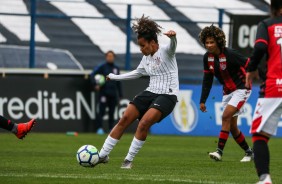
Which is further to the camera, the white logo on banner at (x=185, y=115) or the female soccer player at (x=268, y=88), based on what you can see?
the white logo on banner at (x=185, y=115)

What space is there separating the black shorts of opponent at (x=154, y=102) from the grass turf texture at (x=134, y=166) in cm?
85

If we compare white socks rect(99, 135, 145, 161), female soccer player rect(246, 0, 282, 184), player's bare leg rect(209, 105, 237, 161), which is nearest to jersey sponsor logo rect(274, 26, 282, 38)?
female soccer player rect(246, 0, 282, 184)

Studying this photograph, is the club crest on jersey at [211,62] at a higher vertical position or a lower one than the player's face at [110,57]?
higher

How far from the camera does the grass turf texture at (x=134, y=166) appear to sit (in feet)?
36.2

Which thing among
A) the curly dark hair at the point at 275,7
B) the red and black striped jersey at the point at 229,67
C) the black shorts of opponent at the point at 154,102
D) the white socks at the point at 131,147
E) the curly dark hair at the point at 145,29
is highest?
the curly dark hair at the point at 275,7

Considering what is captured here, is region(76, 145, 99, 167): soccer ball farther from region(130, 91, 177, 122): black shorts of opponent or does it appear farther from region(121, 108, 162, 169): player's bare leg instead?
region(130, 91, 177, 122): black shorts of opponent

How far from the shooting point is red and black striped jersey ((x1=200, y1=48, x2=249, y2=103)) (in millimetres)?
14758

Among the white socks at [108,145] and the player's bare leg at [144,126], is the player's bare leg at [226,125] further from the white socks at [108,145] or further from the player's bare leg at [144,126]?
the white socks at [108,145]

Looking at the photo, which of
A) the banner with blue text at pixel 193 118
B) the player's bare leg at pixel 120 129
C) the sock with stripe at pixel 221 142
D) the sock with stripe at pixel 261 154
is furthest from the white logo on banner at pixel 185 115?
the sock with stripe at pixel 261 154

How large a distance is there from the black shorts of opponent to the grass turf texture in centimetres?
85

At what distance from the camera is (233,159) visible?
15.6m

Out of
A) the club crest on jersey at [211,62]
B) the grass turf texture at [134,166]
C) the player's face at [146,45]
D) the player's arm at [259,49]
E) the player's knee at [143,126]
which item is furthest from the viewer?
the club crest on jersey at [211,62]

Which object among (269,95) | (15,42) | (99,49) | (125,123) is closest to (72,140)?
(15,42)

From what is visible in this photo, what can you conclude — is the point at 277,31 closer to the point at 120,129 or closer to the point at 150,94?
the point at 150,94
